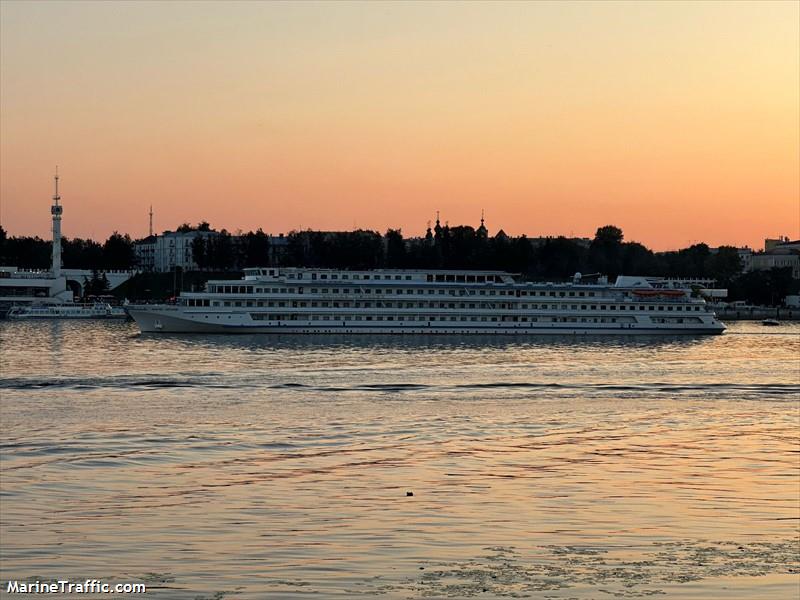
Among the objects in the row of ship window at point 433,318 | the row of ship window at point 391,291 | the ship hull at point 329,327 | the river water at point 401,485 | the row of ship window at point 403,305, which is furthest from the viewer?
the row of ship window at point 391,291

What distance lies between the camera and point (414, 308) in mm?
102375

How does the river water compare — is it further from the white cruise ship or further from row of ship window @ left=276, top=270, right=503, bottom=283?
row of ship window @ left=276, top=270, right=503, bottom=283

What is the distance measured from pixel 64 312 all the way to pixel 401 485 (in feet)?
433

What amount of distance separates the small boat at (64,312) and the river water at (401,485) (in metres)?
96.7

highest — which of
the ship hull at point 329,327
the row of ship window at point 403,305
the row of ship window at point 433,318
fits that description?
the row of ship window at point 403,305

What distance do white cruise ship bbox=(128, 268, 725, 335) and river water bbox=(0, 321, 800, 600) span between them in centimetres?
4302

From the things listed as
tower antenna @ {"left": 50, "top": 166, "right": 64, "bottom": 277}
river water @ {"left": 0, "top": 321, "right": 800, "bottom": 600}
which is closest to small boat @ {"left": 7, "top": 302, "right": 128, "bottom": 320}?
tower antenna @ {"left": 50, "top": 166, "right": 64, "bottom": 277}

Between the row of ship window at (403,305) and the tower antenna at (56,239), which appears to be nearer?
the row of ship window at (403,305)

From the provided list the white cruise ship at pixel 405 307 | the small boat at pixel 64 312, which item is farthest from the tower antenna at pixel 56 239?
the white cruise ship at pixel 405 307

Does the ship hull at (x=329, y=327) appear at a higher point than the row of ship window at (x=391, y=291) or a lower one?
lower

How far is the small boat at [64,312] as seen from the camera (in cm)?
14962

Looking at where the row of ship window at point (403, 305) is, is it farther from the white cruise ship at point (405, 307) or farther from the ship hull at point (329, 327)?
the ship hull at point (329, 327)

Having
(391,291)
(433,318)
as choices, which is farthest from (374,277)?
(433,318)

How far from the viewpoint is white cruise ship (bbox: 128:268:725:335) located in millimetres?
99188
